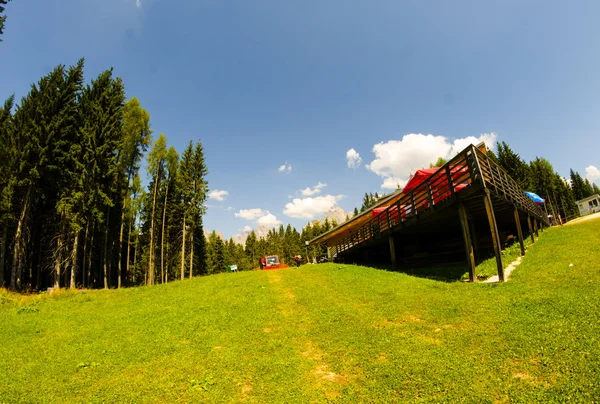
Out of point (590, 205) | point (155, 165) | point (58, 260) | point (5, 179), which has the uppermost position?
point (155, 165)

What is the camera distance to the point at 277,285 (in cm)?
1692

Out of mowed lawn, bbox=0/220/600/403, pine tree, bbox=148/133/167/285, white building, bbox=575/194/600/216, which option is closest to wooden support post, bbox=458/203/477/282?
mowed lawn, bbox=0/220/600/403

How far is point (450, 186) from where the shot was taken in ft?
43.4

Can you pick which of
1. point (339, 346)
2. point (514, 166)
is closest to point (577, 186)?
point (514, 166)

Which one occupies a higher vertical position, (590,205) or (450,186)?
(590,205)

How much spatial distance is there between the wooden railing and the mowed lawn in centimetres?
404

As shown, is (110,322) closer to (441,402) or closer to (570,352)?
(441,402)

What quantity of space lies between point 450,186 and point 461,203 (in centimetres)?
93

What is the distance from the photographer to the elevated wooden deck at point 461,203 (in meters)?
12.1

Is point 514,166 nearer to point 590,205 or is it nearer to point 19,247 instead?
point 590,205

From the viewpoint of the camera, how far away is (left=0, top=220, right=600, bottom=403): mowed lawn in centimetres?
532

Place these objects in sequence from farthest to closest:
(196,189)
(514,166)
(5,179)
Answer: (514,166) < (196,189) < (5,179)

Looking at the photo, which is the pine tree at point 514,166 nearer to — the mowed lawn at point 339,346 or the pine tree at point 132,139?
the mowed lawn at point 339,346

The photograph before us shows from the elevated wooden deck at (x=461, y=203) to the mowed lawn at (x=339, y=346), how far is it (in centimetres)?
313
